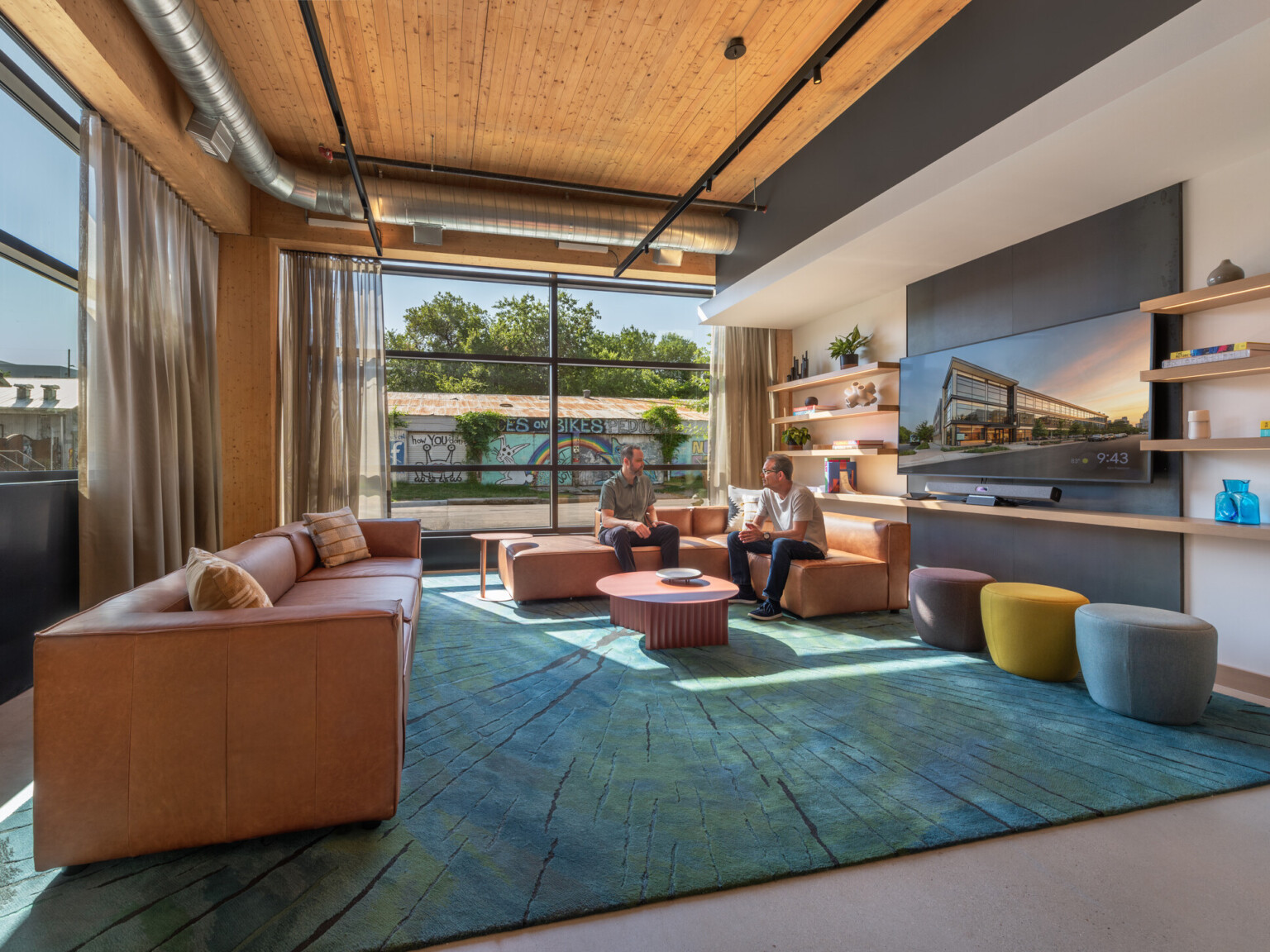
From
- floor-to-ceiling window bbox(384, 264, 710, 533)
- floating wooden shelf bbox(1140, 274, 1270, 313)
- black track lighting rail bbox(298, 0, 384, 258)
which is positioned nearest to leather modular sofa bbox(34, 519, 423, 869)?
black track lighting rail bbox(298, 0, 384, 258)

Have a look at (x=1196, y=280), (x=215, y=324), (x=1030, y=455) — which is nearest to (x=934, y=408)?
(x=1030, y=455)

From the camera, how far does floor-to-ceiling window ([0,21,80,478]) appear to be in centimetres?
298

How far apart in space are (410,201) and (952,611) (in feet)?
16.5

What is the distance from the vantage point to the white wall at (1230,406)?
305 cm

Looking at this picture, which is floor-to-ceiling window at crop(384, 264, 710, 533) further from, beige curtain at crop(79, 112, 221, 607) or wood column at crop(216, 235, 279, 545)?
beige curtain at crop(79, 112, 221, 607)

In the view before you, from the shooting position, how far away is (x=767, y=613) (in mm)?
4426

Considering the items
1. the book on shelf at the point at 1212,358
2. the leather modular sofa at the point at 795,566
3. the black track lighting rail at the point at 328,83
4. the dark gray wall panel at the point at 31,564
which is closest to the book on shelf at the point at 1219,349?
the book on shelf at the point at 1212,358

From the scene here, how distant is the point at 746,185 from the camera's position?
19.2 ft

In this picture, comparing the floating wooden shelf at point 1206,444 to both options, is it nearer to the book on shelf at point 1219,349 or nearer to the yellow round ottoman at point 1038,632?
the book on shelf at point 1219,349

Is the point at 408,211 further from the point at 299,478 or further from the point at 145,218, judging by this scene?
the point at 299,478

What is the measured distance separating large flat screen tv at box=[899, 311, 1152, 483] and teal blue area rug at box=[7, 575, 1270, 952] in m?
1.41

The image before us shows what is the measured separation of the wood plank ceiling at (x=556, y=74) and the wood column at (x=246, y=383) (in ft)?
3.24

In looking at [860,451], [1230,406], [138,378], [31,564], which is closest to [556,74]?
[138,378]

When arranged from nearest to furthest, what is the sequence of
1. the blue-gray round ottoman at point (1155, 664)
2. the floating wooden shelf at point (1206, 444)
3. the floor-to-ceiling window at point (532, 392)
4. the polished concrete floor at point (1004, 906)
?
the polished concrete floor at point (1004, 906), the blue-gray round ottoman at point (1155, 664), the floating wooden shelf at point (1206, 444), the floor-to-ceiling window at point (532, 392)
